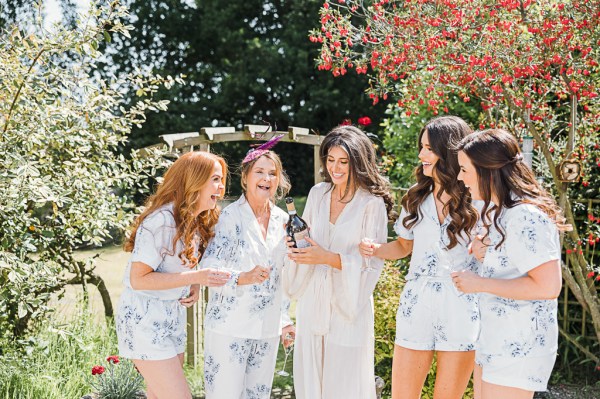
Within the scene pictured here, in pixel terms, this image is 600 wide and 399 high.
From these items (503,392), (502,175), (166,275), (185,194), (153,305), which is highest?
(502,175)

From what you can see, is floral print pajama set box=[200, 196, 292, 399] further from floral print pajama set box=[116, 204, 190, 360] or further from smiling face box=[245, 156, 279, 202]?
floral print pajama set box=[116, 204, 190, 360]

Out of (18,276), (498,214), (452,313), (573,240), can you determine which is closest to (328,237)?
(452,313)

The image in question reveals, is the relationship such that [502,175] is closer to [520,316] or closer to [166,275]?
[520,316]

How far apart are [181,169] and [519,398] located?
1874mm

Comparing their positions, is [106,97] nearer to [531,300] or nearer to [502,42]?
[502,42]

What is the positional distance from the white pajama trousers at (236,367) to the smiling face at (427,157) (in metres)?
1.22

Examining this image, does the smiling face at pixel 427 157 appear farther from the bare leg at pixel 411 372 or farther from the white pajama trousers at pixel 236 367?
the white pajama trousers at pixel 236 367

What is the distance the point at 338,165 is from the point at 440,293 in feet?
2.93

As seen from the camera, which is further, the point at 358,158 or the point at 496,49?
the point at 496,49

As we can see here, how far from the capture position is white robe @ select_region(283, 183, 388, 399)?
155 inches

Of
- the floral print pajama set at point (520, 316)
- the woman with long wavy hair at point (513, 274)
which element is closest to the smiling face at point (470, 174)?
the woman with long wavy hair at point (513, 274)

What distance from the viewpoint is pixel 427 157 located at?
3578 millimetres

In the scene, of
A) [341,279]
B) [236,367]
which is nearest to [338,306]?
[341,279]

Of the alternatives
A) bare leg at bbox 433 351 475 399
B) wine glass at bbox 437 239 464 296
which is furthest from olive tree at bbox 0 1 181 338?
bare leg at bbox 433 351 475 399
